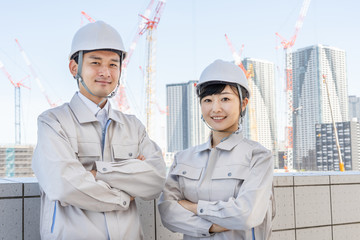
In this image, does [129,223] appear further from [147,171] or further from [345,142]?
[345,142]

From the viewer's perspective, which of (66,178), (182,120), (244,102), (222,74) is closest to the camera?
(66,178)

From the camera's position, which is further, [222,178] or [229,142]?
[229,142]

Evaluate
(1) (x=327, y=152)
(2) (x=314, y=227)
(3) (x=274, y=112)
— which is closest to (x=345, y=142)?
(1) (x=327, y=152)

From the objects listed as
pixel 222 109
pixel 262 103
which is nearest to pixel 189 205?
pixel 222 109

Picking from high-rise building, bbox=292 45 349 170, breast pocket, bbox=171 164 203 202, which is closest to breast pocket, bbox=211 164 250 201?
breast pocket, bbox=171 164 203 202

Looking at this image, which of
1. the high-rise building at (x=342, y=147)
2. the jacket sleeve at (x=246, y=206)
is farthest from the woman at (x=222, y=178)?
the high-rise building at (x=342, y=147)

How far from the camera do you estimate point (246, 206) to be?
203cm

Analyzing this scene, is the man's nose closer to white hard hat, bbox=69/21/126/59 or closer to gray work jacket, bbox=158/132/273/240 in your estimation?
white hard hat, bbox=69/21/126/59

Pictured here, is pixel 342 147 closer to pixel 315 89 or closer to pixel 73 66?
pixel 315 89

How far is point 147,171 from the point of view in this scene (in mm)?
2062

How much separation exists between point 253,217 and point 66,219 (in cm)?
98

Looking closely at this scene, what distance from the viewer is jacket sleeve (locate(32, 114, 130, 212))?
1.83 metres

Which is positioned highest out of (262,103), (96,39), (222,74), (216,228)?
(262,103)

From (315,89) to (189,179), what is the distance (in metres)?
63.2
